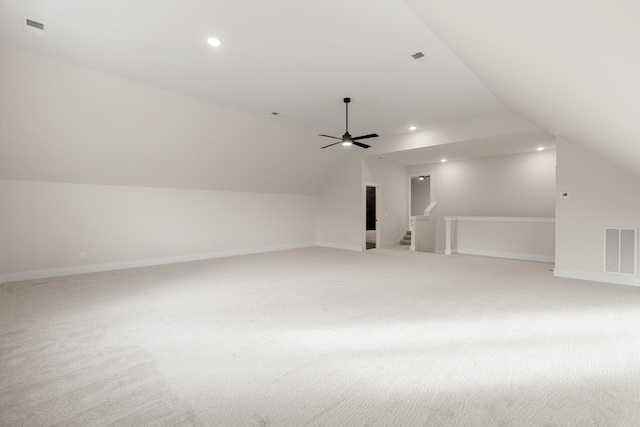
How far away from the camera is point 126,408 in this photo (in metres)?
1.78

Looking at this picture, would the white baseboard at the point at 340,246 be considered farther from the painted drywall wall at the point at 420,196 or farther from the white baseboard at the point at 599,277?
the painted drywall wall at the point at 420,196

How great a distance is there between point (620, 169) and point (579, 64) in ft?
14.2

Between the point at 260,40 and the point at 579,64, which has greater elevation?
the point at 260,40

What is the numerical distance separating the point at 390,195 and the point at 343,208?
1.69 metres

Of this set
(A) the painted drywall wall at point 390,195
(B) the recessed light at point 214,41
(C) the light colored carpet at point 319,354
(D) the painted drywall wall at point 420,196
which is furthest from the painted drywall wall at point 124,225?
(D) the painted drywall wall at point 420,196

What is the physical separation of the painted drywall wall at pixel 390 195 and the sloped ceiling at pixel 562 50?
528cm

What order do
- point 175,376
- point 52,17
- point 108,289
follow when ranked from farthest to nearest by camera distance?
point 108,289 → point 52,17 → point 175,376

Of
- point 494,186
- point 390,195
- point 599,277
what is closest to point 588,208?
point 599,277

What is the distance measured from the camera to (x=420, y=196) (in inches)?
493

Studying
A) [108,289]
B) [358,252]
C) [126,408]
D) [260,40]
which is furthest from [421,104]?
[108,289]

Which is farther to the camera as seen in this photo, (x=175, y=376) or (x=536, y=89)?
(x=536, y=89)

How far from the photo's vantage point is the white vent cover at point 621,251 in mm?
4625

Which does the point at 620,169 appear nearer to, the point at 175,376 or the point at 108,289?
the point at 175,376

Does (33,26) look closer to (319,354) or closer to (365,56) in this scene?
(365,56)
